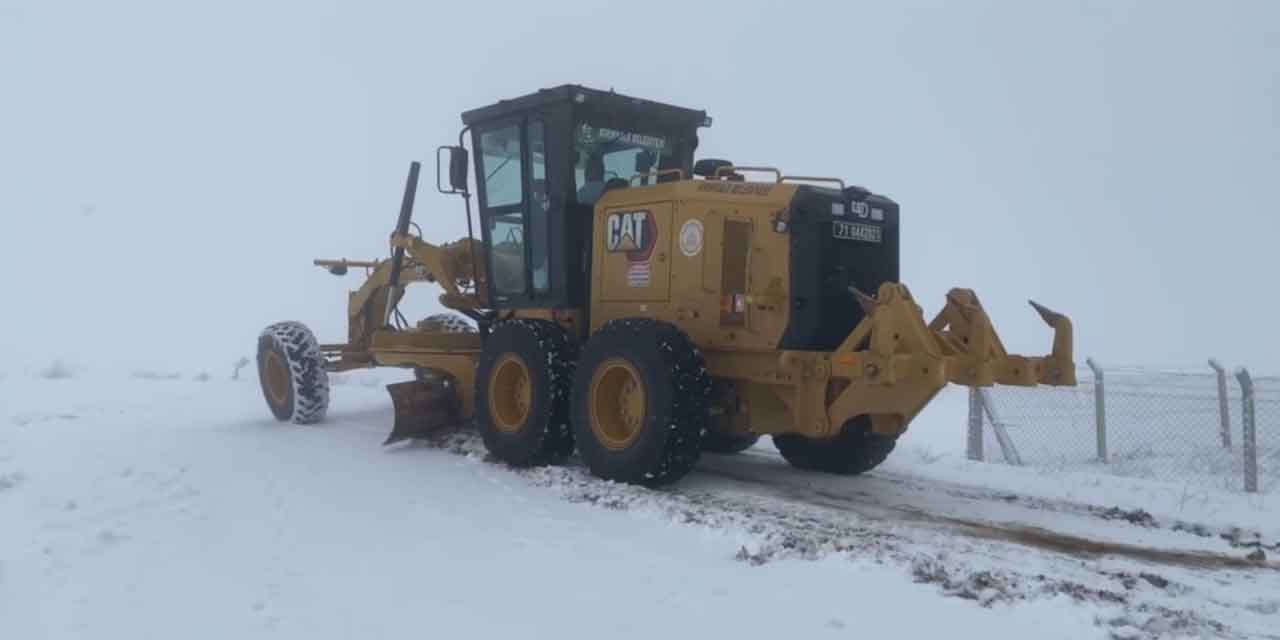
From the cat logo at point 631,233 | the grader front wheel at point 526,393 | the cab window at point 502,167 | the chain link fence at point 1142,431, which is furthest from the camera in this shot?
the chain link fence at point 1142,431

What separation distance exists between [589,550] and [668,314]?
264 centimetres

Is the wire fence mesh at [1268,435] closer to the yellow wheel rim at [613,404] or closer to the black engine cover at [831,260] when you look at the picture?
the black engine cover at [831,260]

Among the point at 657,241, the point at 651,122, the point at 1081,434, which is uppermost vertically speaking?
the point at 651,122

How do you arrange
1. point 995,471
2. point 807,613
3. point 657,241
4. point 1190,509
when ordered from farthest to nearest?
point 995,471
point 657,241
point 1190,509
point 807,613

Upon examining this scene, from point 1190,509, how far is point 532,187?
5.40m

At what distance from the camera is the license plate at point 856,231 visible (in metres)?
7.26

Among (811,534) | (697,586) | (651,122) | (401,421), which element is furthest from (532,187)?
(697,586)

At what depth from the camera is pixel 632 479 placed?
282 inches

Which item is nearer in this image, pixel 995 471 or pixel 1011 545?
pixel 1011 545

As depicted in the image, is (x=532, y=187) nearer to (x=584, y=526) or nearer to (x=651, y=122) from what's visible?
(x=651, y=122)

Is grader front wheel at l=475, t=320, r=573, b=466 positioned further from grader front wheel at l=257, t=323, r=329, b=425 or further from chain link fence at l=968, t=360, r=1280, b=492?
chain link fence at l=968, t=360, r=1280, b=492

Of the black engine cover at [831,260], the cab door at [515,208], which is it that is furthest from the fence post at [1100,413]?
the cab door at [515,208]

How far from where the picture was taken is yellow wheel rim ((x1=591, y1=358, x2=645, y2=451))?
24.3 feet

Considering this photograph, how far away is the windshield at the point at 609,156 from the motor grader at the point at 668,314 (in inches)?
0.7
